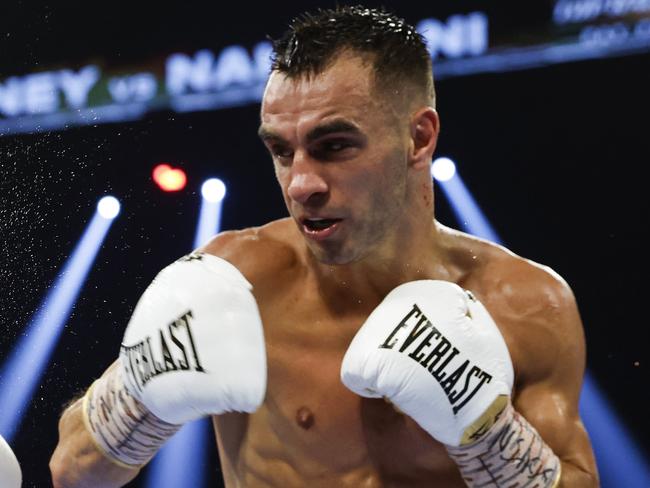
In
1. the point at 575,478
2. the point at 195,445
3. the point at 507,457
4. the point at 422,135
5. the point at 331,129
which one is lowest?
the point at 195,445

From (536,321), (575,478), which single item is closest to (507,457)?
(575,478)

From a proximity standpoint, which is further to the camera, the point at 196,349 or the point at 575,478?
the point at 575,478

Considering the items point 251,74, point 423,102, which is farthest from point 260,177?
point 423,102

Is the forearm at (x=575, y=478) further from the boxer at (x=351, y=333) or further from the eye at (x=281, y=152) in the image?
the eye at (x=281, y=152)

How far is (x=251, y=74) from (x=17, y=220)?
3.84 feet

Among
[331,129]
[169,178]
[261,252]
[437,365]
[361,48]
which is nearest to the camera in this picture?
[437,365]

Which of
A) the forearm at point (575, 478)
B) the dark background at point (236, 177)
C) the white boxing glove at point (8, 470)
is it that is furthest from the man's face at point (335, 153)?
the dark background at point (236, 177)

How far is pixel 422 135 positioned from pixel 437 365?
50cm

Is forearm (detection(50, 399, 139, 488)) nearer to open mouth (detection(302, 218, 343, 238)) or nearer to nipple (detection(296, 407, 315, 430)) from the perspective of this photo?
nipple (detection(296, 407, 315, 430))

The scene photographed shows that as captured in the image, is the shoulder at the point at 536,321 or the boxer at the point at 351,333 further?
the shoulder at the point at 536,321

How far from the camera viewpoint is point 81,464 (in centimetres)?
152

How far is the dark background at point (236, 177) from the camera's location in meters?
3.46

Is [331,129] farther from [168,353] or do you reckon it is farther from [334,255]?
[168,353]

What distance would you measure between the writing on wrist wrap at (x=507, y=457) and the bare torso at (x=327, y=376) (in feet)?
0.55
